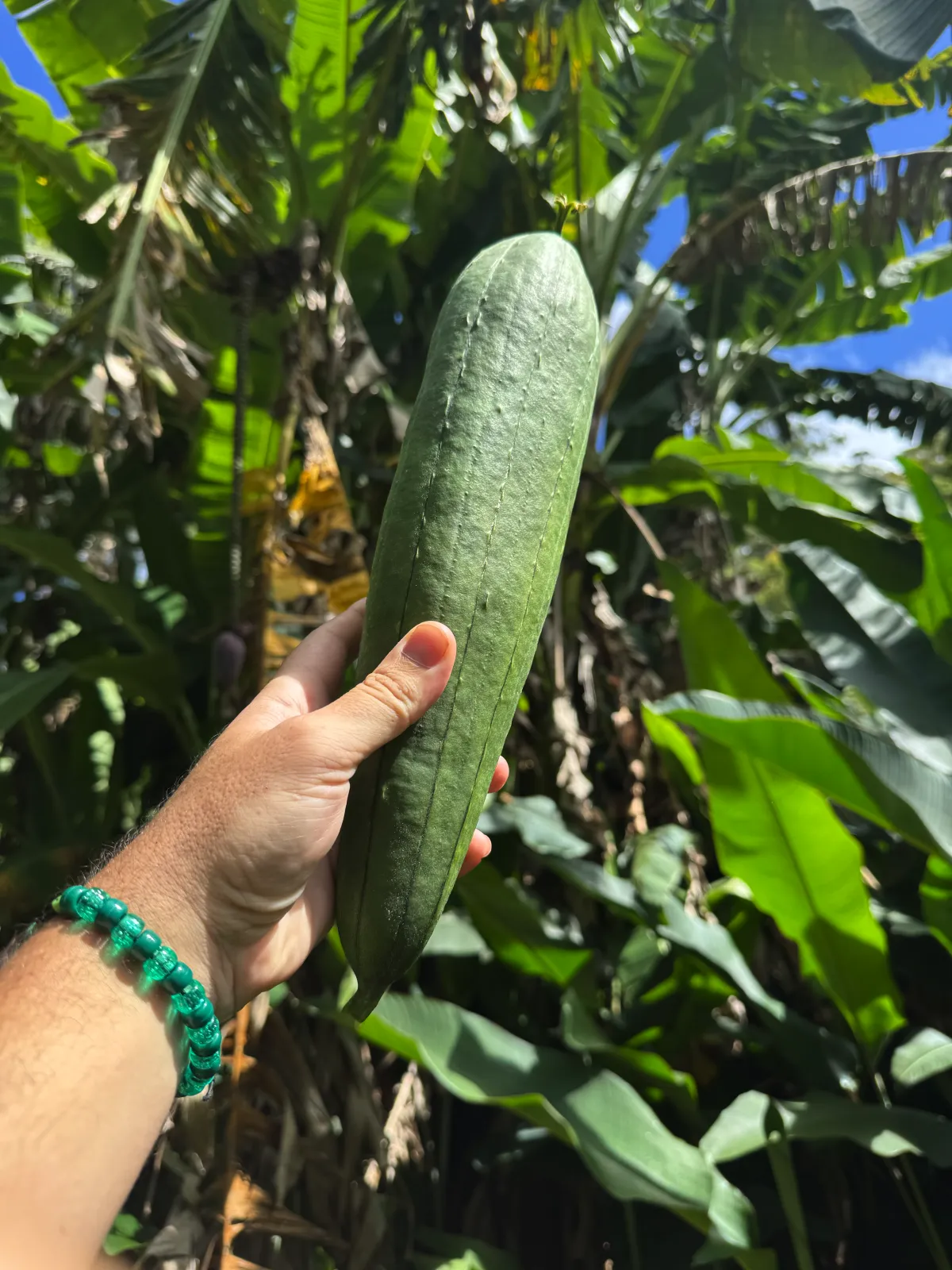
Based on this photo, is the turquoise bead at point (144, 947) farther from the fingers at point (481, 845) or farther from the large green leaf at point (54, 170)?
the large green leaf at point (54, 170)

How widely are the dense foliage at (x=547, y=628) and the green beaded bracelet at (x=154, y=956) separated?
60 cm

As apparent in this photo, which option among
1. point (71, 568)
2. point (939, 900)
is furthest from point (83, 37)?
point (939, 900)

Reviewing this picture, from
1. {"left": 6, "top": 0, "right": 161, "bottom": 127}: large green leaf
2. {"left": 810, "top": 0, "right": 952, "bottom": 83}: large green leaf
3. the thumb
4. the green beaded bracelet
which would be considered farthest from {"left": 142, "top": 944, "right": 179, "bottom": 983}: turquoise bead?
{"left": 6, "top": 0, "right": 161, "bottom": 127}: large green leaf

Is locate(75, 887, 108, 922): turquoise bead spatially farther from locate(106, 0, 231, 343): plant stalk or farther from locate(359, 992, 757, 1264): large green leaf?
locate(106, 0, 231, 343): plant stalk

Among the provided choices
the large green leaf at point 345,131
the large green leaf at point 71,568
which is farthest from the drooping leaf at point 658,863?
the large green leaf at point 345,131

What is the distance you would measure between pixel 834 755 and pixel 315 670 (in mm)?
869

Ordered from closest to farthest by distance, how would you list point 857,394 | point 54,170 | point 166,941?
point 166,941 → point 54,170 → point 857,394

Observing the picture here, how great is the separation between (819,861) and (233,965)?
42.4 inches

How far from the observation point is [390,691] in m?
0.80

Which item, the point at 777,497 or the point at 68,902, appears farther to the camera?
the point at 777,497

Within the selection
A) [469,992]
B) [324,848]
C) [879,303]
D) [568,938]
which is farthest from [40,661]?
[879,303]

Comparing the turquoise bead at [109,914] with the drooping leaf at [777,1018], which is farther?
the drooping leaf at [777,1018]

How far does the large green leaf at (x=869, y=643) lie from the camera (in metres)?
1.69

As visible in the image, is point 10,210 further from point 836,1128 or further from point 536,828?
point 836,1128
